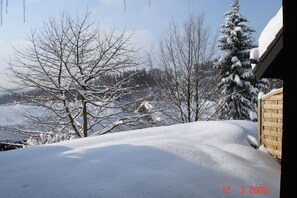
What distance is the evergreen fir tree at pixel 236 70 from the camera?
59.7 feet

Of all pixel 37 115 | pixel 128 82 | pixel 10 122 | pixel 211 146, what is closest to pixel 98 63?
pixel 128 82

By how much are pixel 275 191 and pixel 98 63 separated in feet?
35.8

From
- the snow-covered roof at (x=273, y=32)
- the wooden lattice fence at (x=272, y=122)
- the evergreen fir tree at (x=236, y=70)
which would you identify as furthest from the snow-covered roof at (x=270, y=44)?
the evergreen fir tree at (x=236, y=70)

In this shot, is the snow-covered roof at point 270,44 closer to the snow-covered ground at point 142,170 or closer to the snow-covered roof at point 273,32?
the snow-covered roof at point 273,32

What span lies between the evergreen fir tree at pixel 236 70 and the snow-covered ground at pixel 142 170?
14.0m

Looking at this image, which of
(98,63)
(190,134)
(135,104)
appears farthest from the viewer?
(135,104)

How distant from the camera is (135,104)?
45.5 ft

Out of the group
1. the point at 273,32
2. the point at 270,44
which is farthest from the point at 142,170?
the point at 273,32

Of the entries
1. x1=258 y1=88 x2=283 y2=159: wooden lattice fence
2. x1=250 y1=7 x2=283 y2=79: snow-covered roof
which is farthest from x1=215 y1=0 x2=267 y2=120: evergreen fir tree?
x1=250 y1=7 x2=283 y2=79: snow-covered roof

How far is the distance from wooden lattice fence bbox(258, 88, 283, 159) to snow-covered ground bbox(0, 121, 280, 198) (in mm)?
327

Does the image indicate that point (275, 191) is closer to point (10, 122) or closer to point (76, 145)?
point (76, 145)

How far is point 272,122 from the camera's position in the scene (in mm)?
5219

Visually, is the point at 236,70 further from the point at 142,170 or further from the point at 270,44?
the point at 142,170

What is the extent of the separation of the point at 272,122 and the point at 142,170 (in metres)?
3.36
